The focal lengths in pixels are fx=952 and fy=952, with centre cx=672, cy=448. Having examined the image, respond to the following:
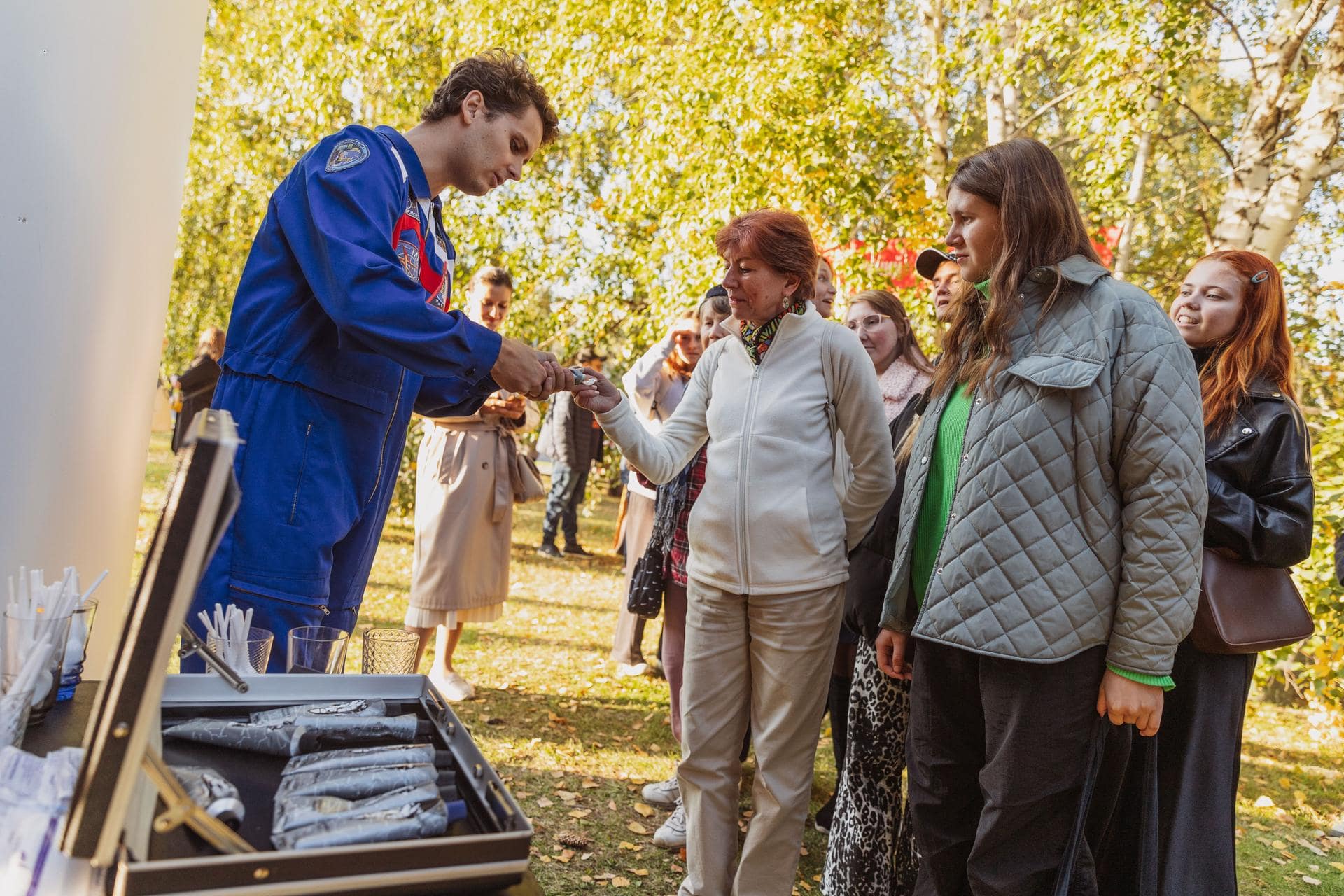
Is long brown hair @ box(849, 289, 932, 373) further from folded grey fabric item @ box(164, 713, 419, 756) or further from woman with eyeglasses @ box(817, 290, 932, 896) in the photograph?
folded grey fabric item @ box(164, 713, 419, 756)

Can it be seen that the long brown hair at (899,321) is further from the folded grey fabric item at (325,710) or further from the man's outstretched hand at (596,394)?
the folded grey fabric item at (325,710)

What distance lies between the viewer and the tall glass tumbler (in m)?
1.65

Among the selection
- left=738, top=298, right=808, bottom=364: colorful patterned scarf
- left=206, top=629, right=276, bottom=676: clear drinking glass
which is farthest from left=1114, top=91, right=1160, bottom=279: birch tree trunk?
left=206, top=629, right=276, bottom=676: clear drinking glass

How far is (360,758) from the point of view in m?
1.09

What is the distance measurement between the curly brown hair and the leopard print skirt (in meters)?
1.82

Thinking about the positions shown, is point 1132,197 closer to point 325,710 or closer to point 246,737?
point 325,710

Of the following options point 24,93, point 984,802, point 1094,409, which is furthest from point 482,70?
point 984,802

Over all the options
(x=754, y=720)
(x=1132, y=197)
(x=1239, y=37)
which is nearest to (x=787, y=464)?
(x=754, y=720)

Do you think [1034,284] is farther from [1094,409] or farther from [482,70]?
[482,70]

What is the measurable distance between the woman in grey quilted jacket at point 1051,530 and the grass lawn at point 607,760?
1.52m

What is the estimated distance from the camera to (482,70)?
2.17m

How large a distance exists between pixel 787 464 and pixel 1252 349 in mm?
1395

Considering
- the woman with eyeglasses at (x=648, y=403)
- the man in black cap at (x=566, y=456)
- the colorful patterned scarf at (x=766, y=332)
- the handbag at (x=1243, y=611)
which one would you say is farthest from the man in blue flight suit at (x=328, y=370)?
the man in black cap at (x=566, y=456)

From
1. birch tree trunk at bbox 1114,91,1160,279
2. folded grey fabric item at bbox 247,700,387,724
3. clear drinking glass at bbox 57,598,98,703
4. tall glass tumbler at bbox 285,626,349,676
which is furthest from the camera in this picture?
birch tree trunk at bbox 1114,91,1160,279
